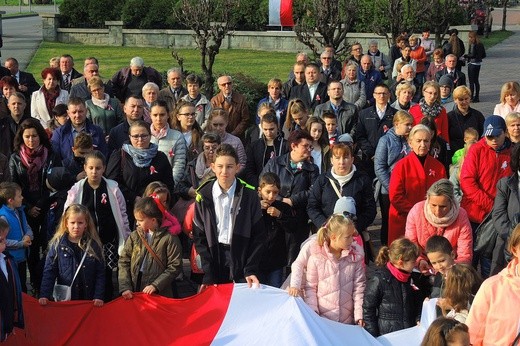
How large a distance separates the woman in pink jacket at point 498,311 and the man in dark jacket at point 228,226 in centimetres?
251

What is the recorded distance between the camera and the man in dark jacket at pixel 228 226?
8.75 m

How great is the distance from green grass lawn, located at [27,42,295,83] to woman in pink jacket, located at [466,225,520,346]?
19.4 metres

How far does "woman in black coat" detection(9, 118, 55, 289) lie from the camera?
404 inches

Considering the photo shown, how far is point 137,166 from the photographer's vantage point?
10.2 metres

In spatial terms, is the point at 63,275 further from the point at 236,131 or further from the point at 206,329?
the point at 236,131

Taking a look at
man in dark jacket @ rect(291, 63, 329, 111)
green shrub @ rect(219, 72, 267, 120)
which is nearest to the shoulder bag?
man in dark jacket @ rect(291, 63, 329, 111)

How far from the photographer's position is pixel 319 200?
9828mm

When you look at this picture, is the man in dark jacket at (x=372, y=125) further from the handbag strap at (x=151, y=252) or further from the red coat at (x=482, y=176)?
the handbag strap at (x=151, y=252)

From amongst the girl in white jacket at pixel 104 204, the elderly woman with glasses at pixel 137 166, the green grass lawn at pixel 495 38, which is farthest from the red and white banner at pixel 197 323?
the green grass lawn at pixel 495 38

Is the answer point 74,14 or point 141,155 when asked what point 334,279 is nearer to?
point 141,155

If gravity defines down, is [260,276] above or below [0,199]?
below

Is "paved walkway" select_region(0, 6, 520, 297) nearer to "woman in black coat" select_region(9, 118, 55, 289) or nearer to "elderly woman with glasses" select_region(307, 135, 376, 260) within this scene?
"woman in black coat" select_region(9, 118, 55, 289)

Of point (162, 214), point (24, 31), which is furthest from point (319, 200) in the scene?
point (24, 31)

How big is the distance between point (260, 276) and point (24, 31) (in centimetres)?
3631
